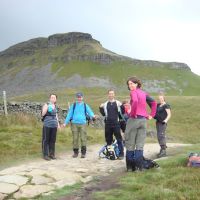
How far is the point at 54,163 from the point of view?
44.0 ft

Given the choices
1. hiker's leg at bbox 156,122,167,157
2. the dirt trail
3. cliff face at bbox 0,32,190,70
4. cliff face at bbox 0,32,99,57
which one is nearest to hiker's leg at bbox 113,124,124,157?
the dirt trail

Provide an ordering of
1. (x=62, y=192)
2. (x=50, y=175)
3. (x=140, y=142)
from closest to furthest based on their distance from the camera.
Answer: (x=62, y=192)
(x=50, y=175)
(x=140, y=142)

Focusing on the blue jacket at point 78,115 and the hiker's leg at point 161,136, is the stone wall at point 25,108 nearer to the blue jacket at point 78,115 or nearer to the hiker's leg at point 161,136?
the blue jacket at point 78,115

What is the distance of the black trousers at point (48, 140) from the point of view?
14758mm

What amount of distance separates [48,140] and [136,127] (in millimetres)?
5038

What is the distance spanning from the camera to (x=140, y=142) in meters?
10.7

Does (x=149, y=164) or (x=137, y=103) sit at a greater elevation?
(x=137, y=103)

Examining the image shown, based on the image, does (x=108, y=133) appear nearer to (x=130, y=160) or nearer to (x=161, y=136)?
(x=161, y=136)

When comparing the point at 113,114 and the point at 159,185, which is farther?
the point at 113,114

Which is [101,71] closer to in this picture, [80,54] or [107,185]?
[80,54]

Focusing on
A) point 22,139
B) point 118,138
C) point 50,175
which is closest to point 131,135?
point 50,175

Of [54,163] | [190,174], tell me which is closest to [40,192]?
[190,174]

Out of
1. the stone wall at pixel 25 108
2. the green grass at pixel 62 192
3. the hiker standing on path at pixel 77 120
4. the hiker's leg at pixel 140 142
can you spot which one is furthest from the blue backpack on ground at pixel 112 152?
the stone wall at pixel 25 108

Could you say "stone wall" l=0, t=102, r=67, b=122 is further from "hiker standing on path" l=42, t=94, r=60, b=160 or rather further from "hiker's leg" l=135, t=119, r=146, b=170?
"hiker's leg" l=135, t=119, r=146, b=170
